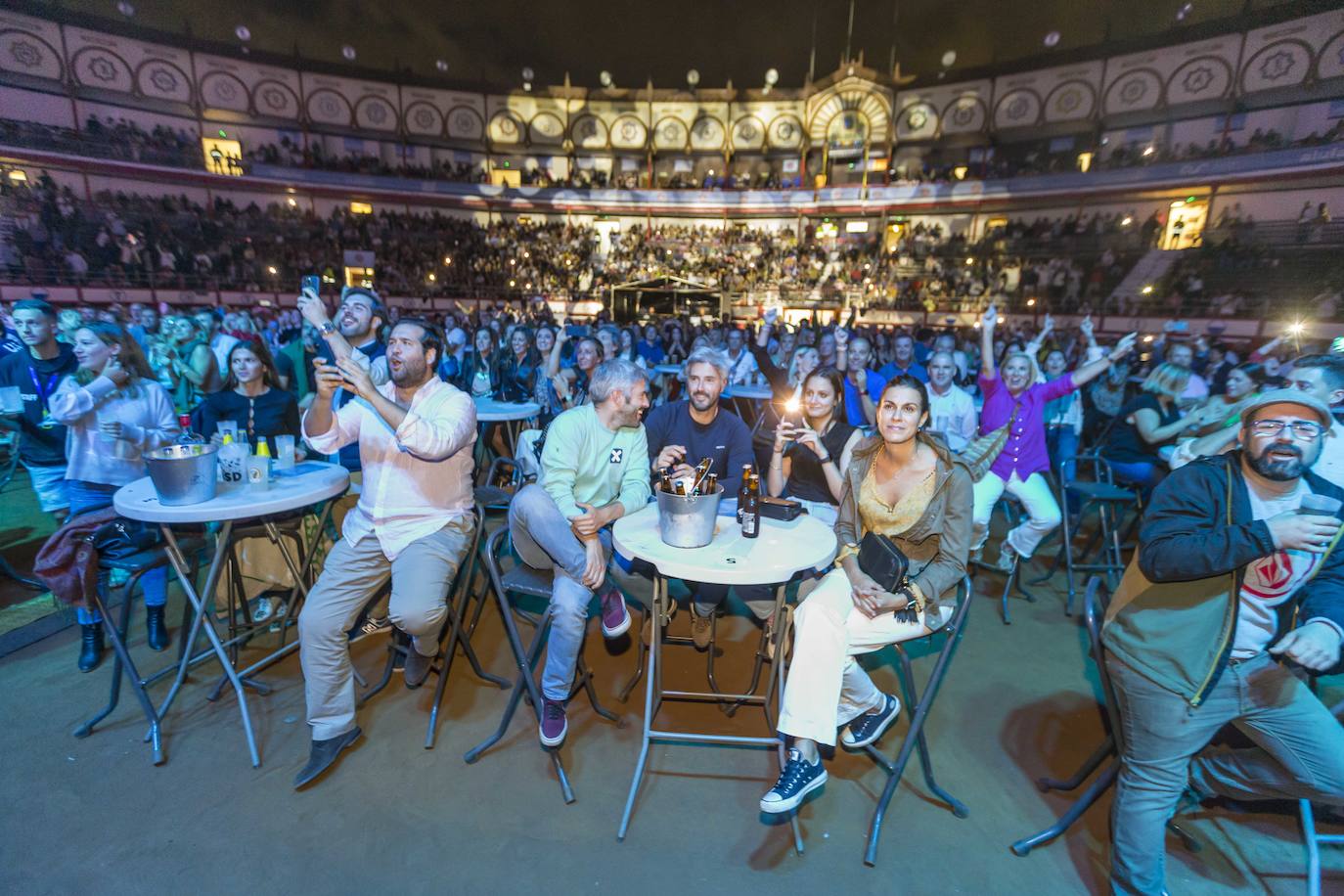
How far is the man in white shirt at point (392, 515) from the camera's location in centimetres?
249

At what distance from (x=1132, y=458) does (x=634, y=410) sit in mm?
4363

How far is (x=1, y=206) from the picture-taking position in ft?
53.9

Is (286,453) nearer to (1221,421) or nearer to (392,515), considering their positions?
(392,515)

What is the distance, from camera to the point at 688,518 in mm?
2262

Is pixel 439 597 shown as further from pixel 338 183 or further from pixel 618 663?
pixel 338 183

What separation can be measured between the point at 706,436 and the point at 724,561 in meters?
1.23

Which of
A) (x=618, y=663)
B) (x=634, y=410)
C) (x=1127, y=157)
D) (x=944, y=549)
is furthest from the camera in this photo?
(x=1127, y=157)

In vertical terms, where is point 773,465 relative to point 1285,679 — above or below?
above

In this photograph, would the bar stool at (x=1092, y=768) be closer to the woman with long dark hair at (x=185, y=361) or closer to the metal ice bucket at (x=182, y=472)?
the metal ice bucket at (x=182, y=472)

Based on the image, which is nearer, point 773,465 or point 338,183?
point 773,465

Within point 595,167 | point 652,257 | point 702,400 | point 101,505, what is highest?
point 595,167

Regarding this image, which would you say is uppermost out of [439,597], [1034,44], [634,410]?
[1034,44]

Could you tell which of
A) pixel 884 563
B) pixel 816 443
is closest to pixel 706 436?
pixel 816 443

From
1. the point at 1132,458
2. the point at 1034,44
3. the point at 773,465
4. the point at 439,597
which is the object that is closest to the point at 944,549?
the point at 773,465
